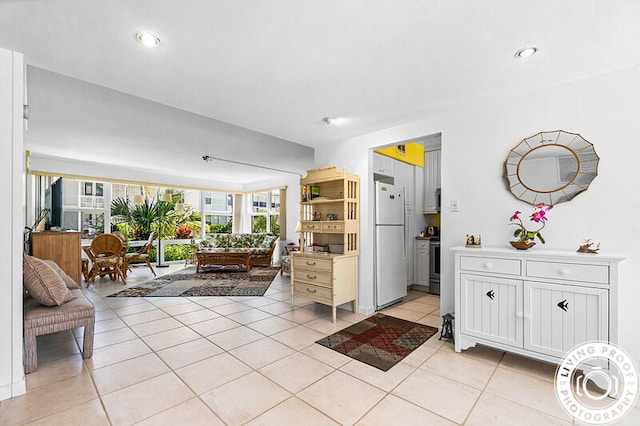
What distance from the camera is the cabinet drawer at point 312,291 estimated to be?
11.9ft

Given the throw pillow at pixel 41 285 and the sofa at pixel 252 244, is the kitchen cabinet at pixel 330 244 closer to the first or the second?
the throw pillow at pixel 41 285

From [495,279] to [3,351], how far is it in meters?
3.59

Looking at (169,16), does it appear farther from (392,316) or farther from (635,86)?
(392,316)

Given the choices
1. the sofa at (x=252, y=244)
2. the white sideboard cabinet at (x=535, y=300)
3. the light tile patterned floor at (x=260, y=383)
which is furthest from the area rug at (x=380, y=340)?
the sofa at (x=252, y=244)

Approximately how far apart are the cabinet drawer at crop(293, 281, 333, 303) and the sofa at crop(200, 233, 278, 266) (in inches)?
139

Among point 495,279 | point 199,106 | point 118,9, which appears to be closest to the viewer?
point 118,9

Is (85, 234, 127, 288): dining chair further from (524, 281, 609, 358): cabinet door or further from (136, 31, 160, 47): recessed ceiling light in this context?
(524, 281, 609, 358): cabinet door

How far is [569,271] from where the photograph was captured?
7.06 feet

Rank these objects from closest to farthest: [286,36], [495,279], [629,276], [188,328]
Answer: [286,36] → [629,276] → [495,279] → [188,328]

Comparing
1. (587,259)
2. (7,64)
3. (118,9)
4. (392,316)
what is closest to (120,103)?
(7,64)

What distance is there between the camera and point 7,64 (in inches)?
79.5

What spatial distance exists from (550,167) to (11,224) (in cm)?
409

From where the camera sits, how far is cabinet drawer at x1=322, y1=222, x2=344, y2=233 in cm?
377

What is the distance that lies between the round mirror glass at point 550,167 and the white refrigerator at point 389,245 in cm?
157
